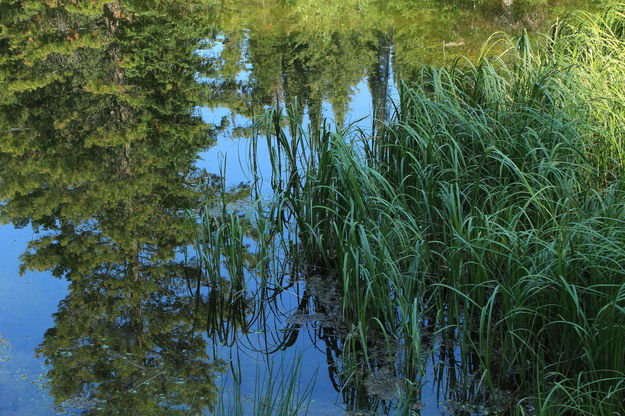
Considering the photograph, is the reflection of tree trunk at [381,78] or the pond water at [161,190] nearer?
the pond water at [161,190]

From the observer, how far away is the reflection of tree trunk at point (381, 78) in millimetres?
7489

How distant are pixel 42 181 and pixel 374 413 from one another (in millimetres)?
3898

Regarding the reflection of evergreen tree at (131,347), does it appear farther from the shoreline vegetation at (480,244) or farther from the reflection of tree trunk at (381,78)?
the reflection of tree trunk at (381,78)

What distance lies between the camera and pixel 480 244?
3.54 meters

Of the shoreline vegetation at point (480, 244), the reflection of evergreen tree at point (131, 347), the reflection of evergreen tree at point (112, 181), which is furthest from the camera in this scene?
the reflection of evergreen tree at point (112, 181)

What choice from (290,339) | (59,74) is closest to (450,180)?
(290,339)

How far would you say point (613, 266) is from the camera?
3.18 meters

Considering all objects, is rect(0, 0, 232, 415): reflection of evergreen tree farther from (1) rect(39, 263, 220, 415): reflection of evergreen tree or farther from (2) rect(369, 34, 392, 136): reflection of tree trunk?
(2) rect(369, 34, 392, 136): reflection of tree trunk

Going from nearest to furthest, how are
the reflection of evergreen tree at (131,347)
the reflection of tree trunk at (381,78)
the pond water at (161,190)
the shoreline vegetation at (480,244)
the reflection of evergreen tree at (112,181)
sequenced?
the shoreline vegetation at (480,244)
the reflection of evergreen tree at (131,347)
the pond water at (161,190)
the reflection of evergreen tree at (112,181)
the reflection of tree trunk at (381,78)

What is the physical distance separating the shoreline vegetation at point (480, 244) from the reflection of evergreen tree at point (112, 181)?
0.57 meters

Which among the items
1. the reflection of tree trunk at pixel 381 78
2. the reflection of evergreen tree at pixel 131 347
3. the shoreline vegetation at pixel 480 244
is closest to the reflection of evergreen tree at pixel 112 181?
the reflection of evergreen tree at pixel 131 347

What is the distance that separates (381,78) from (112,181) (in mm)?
4054

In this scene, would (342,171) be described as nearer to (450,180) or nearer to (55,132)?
(450,180)

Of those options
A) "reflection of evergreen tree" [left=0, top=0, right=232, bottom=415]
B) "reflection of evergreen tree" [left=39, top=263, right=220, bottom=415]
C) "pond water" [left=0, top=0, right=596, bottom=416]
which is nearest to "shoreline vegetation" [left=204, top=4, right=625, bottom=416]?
"pond water" [left=0, top=0, right=596, bottom=416]
